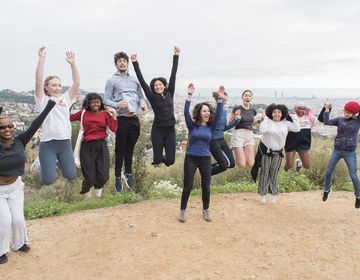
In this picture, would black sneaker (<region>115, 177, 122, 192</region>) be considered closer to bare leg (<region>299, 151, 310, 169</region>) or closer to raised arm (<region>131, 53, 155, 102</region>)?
raised arm (<region>131, 53, 155, 102</region>)

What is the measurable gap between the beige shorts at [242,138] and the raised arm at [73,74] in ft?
Answer: 10.7

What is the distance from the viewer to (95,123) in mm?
6035

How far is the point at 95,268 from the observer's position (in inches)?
196

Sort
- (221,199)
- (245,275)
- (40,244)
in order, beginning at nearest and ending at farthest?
(245,275) < (40,244) < (221,199)

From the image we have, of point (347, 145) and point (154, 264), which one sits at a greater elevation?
point (347, 145)

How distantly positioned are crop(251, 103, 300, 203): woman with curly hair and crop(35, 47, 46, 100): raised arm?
372 cm

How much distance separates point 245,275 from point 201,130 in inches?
88.0

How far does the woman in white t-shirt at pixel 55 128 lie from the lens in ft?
18.4

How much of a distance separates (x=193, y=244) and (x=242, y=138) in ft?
9.13

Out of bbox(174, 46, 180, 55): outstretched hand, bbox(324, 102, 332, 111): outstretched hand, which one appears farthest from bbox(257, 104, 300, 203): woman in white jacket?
bbox(174, 46, 180, 55): outstretched hand

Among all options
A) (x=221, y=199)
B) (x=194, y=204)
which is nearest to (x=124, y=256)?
(x=194, y=204)

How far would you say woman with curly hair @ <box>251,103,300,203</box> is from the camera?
703 centimetres

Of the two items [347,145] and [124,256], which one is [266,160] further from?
[124,256]

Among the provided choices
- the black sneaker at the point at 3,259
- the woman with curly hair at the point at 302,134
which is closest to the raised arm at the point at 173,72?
the woman with curly hair at the point at 302,134
